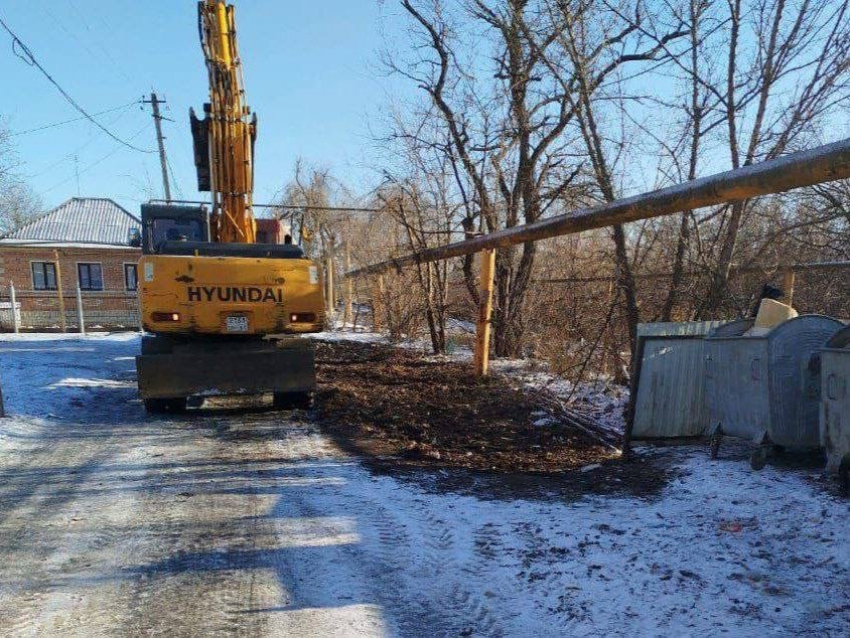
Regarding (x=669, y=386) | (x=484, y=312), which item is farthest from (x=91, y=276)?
(x=669, y=386)

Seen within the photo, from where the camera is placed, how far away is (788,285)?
6875 millimetres

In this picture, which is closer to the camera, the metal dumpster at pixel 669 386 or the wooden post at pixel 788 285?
the metal dumpster at pixel 669 386

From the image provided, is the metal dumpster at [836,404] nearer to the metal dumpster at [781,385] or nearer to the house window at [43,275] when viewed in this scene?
the metal dumpster at [781,385]

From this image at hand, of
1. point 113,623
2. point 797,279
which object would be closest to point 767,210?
point 797,279

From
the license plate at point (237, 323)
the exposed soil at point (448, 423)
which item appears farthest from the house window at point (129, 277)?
the license plate at point (237, 323)

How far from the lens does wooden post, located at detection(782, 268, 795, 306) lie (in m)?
6.81

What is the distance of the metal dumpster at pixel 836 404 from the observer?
3.65 m

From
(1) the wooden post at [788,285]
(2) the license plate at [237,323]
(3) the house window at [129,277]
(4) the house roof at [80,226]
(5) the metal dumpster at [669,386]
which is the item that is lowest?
(5) the metal dumpster at [669,386]

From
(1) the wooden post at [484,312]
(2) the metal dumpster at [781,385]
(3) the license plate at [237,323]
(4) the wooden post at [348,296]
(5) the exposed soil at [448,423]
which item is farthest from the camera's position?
(4) the wooden post at [348,296]

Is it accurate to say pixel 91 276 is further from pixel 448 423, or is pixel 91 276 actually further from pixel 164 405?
pixel 448 423

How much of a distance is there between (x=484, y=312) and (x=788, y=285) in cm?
481

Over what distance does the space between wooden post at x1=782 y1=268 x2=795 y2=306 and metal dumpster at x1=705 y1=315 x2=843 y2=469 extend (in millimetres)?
2628

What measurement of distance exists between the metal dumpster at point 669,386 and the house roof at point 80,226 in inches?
1190

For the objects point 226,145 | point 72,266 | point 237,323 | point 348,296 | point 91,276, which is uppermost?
point 226,145
